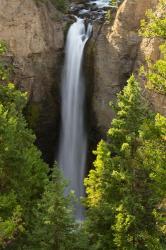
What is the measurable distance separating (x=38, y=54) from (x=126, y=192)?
18.1 metres

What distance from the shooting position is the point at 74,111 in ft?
120

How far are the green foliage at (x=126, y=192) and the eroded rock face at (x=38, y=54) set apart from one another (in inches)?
589

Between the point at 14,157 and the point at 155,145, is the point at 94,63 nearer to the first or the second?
the point at 14,157

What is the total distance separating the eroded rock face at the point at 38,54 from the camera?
3475cm

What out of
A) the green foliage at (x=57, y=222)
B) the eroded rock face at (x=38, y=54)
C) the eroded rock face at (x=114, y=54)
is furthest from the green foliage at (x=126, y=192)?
the eroded rock face at (x=38, y=54)

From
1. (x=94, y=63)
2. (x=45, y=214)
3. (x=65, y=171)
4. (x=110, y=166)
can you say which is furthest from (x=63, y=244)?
Answer: (x=94, y=63)

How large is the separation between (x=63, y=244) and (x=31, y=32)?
20.8m

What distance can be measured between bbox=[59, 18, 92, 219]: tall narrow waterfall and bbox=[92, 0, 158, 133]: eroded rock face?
1387mm

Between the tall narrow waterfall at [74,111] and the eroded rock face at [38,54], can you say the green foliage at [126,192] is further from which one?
the eroded rock face at [38,54]

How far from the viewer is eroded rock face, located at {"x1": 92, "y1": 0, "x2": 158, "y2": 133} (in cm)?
3275

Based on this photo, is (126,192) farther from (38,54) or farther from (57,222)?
(38,54)

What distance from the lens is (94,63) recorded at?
115 feet

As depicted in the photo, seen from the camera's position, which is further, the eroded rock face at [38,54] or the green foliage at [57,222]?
the eroded rock face at [38,54]

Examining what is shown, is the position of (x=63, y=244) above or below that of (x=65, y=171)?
below
